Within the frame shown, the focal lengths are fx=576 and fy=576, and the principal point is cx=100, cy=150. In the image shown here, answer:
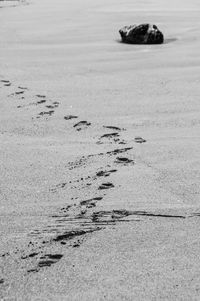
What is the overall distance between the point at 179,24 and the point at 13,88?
2.40 metres

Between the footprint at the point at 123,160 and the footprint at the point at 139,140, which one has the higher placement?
the footprint at the point at 139,140

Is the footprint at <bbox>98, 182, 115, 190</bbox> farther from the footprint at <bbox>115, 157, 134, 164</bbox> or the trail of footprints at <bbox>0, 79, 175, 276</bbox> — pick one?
the footprint at <bbox>115, 157, 134, 164</bbox>

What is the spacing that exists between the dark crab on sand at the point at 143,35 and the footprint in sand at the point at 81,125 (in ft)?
6.29

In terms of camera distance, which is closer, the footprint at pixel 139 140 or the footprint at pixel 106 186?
the footprint at pixel 106 186

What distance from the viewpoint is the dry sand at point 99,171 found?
5.72ft

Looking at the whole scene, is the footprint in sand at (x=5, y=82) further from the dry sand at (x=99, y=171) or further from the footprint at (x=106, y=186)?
the footprint at (x=106, y=186)

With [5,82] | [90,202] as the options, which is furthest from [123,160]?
[5,82]

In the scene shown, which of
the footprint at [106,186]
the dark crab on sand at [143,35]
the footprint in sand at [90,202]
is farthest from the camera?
the dark crab on sand at [143,35]

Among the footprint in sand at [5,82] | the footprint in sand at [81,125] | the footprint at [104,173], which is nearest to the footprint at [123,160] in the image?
the footprint at [104,173]

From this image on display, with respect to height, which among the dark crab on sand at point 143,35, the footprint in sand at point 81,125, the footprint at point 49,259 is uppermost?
the dark crab on sand at point 143,35

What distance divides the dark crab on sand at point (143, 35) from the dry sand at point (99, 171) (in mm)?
117

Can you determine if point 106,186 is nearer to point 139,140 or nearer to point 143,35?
point 139,140

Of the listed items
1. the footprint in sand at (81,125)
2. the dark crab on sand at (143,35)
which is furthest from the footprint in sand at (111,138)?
the dark crab on sand at (143,35)

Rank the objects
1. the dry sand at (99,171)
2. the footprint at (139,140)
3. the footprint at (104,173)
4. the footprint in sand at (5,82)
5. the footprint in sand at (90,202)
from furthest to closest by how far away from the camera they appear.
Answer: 1. the footprint in sand at (5,82)
2. the footprint at (139,140)
3. the footprint at (104,173)
4. the footprint in sand at (90,202)
5. the dry sand at (99,171)
